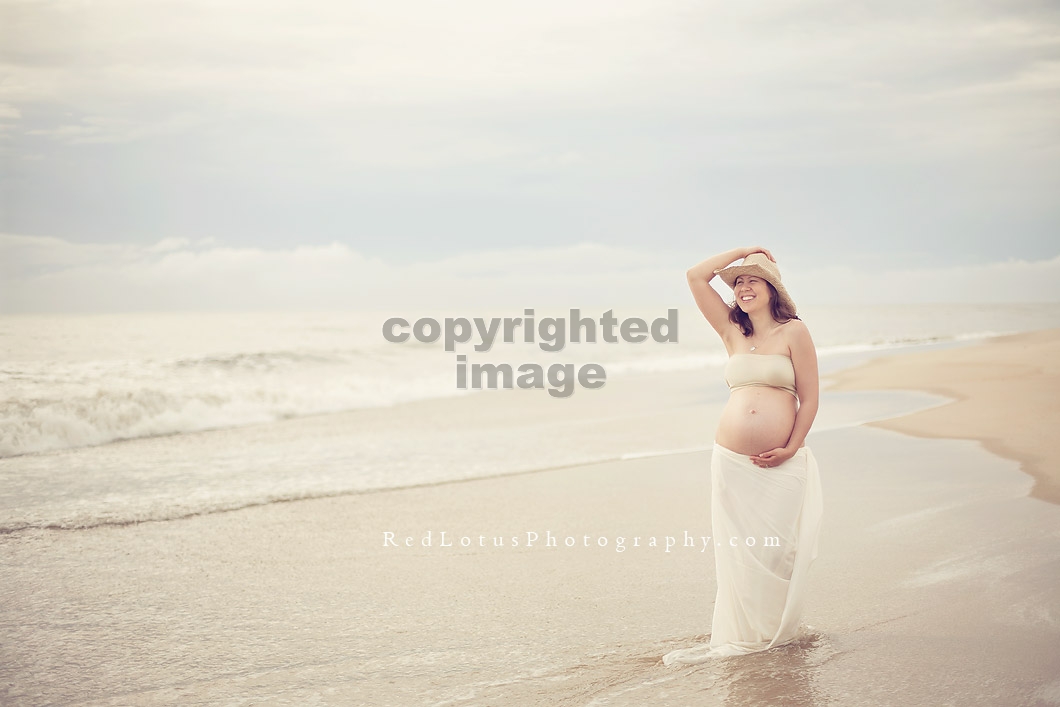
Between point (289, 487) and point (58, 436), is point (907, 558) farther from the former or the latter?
point (58, 436)

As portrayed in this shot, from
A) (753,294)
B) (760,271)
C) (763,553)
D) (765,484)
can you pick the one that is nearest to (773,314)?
(753,294)

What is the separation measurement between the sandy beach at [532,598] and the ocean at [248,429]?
3.31ft

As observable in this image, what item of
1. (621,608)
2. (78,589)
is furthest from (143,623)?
(621,608)

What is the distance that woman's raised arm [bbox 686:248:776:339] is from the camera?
13.6ft

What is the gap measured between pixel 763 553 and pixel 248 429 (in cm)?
1157

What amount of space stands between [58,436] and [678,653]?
11895mm

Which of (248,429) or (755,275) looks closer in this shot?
(755,275)

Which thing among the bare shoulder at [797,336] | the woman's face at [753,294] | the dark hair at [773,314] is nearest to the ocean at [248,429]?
the dark hair at [773,314]

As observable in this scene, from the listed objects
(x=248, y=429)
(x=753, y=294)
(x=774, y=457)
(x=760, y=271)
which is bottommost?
(x=248, y=429)

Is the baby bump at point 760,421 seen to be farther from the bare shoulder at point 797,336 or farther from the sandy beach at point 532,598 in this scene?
the sandy beach at point 532,598

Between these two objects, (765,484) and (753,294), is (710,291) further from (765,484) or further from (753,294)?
(765,484)

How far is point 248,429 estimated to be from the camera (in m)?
13.6

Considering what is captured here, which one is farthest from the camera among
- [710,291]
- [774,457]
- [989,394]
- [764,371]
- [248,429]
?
[248,429]

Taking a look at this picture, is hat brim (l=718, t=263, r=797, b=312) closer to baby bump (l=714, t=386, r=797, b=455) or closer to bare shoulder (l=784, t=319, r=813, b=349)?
bare shoulder (l=784, t=319, r=813, b=349)
